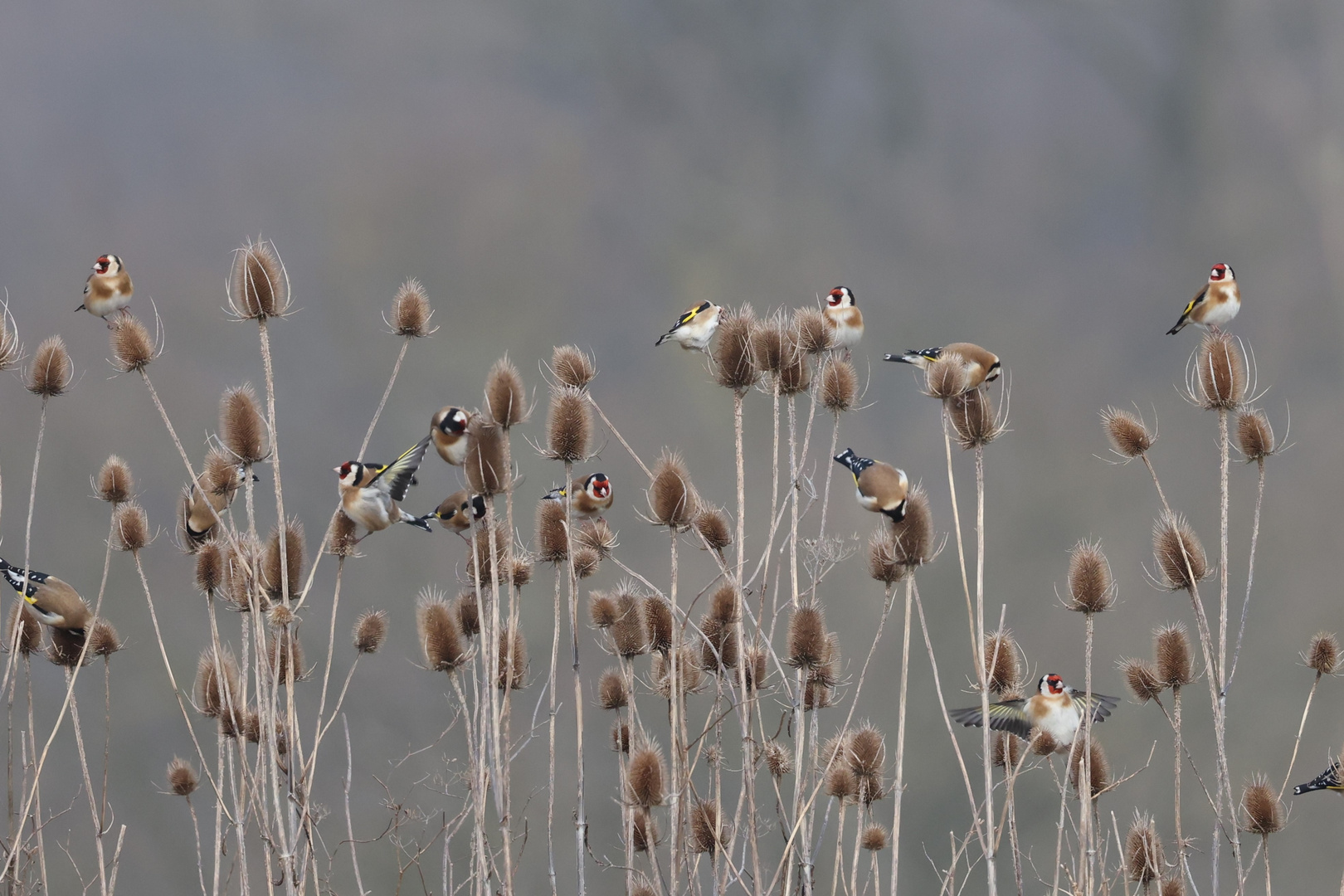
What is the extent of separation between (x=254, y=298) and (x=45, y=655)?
8.17 feet

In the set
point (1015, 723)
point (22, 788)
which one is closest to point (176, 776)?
point (22, 788)

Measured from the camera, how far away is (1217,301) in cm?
748

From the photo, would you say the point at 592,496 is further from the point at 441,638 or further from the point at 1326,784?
the point at 1326,784

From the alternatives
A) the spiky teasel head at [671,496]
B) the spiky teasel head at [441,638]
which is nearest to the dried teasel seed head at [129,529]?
the spiky teasel head at [441,638]

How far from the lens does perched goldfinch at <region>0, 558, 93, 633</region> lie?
561 cm

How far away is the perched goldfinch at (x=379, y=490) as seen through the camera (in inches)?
204

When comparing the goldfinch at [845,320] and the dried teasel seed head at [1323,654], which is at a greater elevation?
the goldfinch at [845,320]

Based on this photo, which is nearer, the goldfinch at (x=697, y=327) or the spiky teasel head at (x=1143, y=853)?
the spiky teasel head at (x=1143, y=853)

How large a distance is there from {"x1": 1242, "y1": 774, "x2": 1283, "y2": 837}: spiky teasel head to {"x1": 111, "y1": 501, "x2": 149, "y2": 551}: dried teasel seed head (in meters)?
6.22

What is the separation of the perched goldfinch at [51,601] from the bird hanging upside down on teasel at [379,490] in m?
1.67

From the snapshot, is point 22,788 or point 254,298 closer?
point 254,298

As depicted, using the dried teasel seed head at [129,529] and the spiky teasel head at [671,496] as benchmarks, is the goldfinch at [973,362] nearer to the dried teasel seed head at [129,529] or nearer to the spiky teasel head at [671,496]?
the spiky teasel head at [671,496]

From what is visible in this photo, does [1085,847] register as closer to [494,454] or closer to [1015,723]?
[1015,723]

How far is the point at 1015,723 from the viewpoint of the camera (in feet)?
19.9
